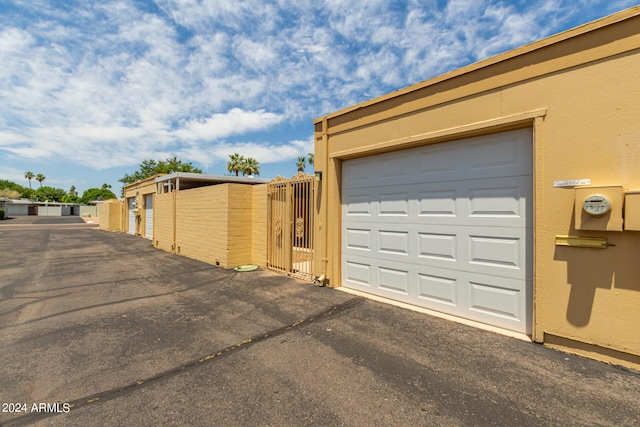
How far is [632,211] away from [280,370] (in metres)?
3.95

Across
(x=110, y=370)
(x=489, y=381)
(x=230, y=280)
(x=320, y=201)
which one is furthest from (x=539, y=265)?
(x=230, y=280)

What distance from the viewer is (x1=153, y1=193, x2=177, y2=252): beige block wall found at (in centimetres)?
1172

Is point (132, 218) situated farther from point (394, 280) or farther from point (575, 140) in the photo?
point (575, 140)

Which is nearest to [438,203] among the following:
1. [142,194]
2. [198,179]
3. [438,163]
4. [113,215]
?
[438,163]

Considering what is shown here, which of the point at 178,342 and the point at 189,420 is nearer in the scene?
the point at 189,420

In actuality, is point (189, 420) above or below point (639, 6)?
below

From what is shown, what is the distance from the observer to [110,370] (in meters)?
2.93

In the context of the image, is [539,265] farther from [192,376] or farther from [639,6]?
[192,376]

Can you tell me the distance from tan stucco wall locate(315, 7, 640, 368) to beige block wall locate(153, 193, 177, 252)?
11.2 meters

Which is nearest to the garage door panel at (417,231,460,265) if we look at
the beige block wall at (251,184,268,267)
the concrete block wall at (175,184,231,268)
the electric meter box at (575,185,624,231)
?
the electric meter box at (575,185,624,231)

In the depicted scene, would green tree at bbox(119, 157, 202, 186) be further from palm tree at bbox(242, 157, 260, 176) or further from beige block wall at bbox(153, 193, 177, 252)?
beige block wall at bbox(153, 193, 177, 252)

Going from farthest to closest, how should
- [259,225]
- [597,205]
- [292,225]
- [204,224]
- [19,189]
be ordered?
[19,189]
[204,224]
[259,225]
[292,225]
[597,205]

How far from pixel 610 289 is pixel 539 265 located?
0.63 meters

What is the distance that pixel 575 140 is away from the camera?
3.27m
